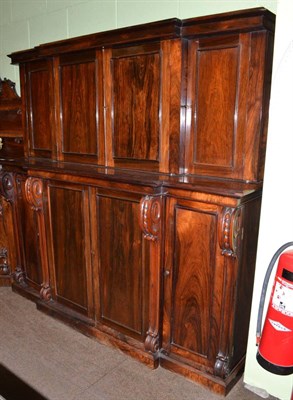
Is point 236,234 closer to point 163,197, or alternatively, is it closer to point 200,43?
point 163,197

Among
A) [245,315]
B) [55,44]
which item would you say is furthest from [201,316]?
[55,44]

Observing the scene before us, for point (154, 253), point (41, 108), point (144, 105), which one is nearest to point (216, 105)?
point (144, 105)

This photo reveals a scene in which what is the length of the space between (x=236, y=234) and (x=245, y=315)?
24.0 inches

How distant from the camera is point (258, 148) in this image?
1.87 metres

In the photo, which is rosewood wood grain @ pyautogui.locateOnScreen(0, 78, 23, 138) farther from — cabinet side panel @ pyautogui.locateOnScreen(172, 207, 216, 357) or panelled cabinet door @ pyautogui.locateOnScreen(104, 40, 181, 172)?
cabinet side panel @ pyautogui.locateOnScreen(172, 207, 216, 357)

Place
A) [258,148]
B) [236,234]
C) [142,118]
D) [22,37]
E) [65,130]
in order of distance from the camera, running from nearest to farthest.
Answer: [236,234] < [258,148] < [142,118] < [65,130] < [22,37]

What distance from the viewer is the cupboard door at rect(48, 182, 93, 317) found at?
7.81ft

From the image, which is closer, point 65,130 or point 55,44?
point 55,44

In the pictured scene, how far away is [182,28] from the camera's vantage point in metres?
1.92

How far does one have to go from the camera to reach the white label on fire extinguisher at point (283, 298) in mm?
1574

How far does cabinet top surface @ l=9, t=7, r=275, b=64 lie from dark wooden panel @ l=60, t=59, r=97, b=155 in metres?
0.15

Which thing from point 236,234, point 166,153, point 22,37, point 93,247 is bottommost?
point 93,247

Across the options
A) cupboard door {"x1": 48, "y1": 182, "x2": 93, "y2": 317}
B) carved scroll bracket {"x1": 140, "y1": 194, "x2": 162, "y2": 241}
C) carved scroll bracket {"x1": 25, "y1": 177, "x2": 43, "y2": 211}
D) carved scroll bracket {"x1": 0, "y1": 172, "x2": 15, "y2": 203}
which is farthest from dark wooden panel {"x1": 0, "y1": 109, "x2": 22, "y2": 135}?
carved scroll bracket {"x1": 140, "y1": 194, "x2": 162, "y2": 241}

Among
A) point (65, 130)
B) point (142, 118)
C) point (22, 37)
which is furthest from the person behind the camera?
point (22, 37)
